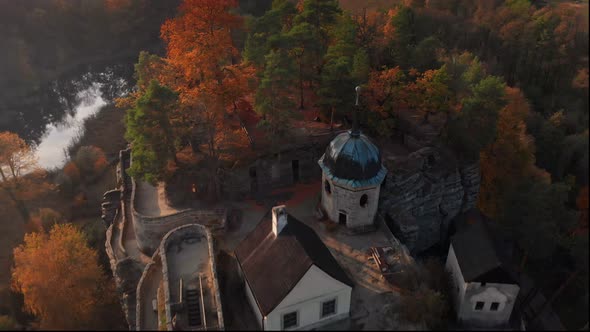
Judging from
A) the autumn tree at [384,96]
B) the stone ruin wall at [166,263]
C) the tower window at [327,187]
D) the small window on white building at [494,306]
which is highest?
the autumn tree at [384,96]

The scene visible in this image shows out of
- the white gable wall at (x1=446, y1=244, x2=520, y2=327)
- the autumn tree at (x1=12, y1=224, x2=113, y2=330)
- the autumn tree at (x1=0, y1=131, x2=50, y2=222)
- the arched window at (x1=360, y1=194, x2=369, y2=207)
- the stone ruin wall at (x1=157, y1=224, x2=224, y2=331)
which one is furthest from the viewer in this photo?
the autumn tree at (x1=0, y1=131, x2=50, y2=222)

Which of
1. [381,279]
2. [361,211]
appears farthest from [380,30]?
[381,279]

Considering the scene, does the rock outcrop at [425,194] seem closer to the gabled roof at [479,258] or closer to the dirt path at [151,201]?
the gabled roof at [479,258]

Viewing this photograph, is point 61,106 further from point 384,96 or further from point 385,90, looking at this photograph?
point 385,90

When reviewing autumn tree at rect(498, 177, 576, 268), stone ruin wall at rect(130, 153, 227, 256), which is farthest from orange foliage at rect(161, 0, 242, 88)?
autumn tree at rect(498, 177, 576, 268)

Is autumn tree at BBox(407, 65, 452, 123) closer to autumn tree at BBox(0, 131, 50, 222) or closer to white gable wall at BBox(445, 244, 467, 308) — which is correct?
white gable wall at BBox(445, 244, 467, 308)

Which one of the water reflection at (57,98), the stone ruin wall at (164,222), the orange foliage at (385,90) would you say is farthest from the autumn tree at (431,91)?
the water reflection at (57,98)

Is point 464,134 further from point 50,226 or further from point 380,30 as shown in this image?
point 50,226
